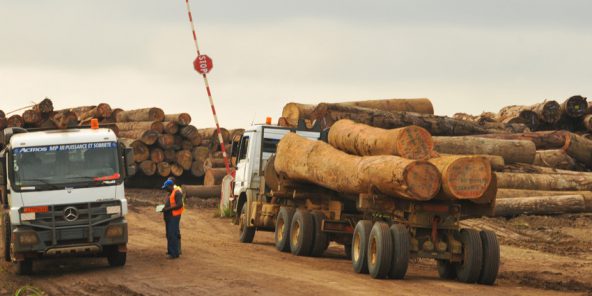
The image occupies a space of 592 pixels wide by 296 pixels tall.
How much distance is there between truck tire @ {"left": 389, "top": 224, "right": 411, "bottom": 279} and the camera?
15875 mm

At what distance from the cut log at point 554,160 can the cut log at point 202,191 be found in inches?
485

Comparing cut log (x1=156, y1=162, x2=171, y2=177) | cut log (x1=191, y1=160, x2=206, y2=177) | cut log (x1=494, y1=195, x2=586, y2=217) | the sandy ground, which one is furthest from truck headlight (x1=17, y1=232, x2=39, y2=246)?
cut log (x1=191, y1=160, x2=206, y2=177)

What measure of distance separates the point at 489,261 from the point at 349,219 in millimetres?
4707

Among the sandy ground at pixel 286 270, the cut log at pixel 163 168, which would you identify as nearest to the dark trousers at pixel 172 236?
the sandy ground at pixel 286 270

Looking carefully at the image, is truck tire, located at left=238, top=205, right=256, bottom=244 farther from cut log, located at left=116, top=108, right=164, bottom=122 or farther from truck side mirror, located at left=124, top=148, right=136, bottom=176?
cut log, located at left=116, top=108, right=164, bottom=122

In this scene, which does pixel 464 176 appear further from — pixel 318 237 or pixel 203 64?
pixel 203 64

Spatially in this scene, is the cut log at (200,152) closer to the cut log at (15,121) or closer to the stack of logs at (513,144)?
the cut log at (15,121)

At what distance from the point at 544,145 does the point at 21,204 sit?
1881 centimetres

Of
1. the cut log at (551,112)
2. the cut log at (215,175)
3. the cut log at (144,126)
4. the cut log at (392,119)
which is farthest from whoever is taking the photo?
the cut log at (144,126)

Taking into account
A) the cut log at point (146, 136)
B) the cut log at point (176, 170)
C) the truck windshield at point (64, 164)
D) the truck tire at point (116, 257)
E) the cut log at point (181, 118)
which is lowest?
the truck tire at point (116, 257)

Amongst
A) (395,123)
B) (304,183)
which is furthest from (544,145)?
(304,183)

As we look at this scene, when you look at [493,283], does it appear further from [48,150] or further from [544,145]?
[544,145]

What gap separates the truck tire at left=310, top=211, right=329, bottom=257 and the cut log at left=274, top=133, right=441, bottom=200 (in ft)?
2.79

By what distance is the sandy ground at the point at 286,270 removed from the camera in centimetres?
1501
